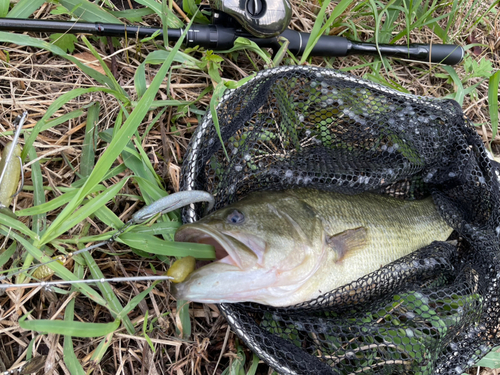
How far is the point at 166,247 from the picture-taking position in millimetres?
1789

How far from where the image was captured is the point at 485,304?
2111 mm

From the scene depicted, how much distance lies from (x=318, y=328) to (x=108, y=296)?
1.13 meters

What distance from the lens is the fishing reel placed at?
2145 mm

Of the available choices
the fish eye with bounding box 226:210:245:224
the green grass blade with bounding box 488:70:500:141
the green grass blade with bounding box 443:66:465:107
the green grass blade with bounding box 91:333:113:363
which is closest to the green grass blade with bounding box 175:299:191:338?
the green grass blade with bounding box 91:333:113:363

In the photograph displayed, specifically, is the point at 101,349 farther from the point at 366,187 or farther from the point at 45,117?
the point at 366,187

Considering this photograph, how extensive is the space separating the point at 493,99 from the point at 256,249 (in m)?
2.45

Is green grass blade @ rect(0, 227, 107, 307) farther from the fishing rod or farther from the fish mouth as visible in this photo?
the fishing rod

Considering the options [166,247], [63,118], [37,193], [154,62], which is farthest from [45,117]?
[166,247]

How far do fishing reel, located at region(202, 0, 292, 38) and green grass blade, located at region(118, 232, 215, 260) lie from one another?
1.38 metres

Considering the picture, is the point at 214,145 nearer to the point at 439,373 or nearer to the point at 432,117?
the point at 432,117

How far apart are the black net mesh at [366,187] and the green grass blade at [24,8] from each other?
52.8 inches

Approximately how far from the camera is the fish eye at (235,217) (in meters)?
1.70

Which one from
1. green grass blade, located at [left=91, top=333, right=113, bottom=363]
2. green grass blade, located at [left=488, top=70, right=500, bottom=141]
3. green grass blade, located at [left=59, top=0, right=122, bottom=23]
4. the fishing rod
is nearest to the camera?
green grass blade, located at [left=91, top=333, right=113, bottom=363]

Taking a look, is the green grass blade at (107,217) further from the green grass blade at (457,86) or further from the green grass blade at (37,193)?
the green grass blade at (457,86)
